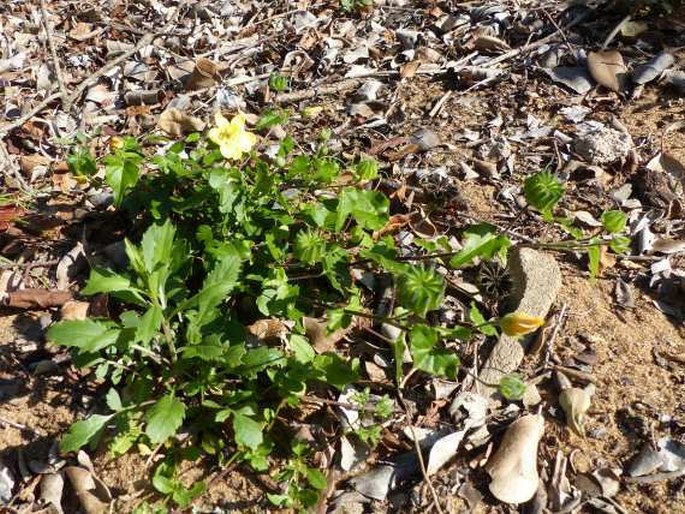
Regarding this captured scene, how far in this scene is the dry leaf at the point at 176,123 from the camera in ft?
11.7

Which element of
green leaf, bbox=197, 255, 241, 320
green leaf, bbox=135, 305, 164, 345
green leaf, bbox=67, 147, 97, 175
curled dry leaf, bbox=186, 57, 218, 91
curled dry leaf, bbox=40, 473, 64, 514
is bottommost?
curled dry leaf, bbox=40, 473, 64, 514

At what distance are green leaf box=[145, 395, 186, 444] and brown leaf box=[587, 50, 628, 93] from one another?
263 centimetres

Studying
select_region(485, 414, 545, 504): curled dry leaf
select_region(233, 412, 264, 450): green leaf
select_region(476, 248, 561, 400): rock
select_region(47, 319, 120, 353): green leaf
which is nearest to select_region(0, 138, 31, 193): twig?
select_region(47, 319, 120, 353): green leaf

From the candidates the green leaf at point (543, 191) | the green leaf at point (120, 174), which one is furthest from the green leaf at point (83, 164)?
the green leaf at point (543, 191)

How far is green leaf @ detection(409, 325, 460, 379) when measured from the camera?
6.81ft

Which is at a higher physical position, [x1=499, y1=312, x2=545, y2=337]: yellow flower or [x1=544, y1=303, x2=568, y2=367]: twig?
[x1=499, y1=312, x2=545, y2=337]: yellow flower

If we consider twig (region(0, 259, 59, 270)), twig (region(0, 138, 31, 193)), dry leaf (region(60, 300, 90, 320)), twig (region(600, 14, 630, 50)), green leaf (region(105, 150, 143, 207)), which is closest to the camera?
green leaf (region(105, 150, 143, 207))

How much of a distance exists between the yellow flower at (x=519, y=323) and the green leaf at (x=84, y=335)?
1.18 meters

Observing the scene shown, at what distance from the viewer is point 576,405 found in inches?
93.1

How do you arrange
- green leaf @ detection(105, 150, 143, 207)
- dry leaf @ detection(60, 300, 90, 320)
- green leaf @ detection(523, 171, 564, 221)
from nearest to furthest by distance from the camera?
green leaf @ detection(523, 171, 564, 221), green leaf @ detection(105, 150, 143, 207), dry leaf @ detection(60, 300, 90, 320)

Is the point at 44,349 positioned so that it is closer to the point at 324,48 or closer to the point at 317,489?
the point at 317,489

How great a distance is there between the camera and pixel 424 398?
2.50 m

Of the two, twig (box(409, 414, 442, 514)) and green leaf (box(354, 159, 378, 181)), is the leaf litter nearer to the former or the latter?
twig (box(409, 414, 442, 514))

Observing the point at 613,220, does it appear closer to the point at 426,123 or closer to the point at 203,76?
the point at 426,123
